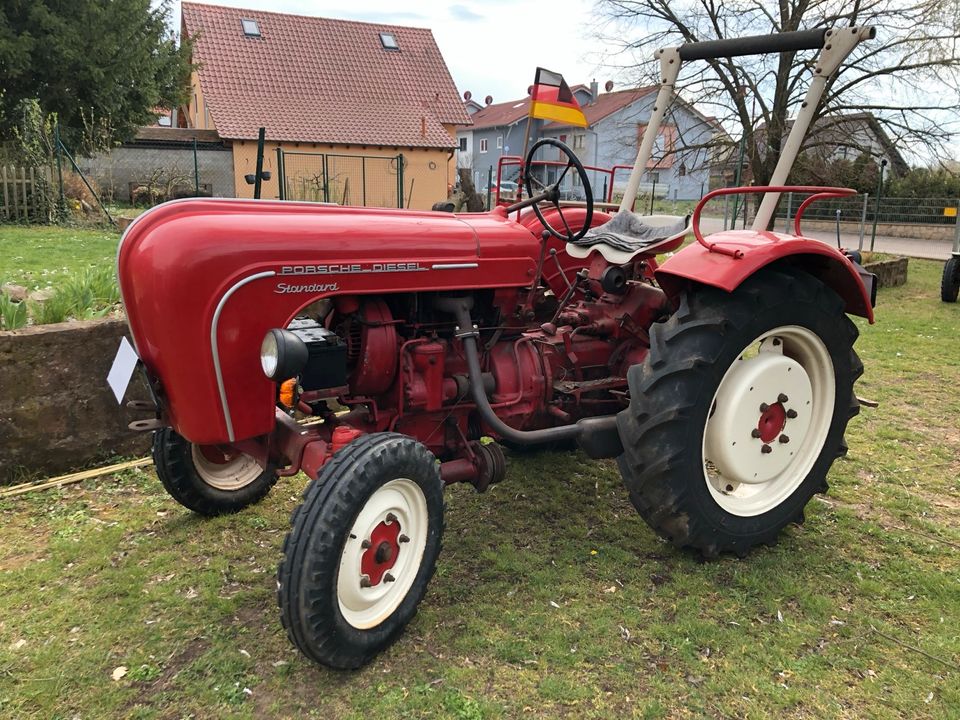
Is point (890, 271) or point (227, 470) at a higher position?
point (890, 271)

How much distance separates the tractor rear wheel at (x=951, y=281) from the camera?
9.44 m

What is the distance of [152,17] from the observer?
1772 centimetres

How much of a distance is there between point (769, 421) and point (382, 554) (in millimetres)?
1686

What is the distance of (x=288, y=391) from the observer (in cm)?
237

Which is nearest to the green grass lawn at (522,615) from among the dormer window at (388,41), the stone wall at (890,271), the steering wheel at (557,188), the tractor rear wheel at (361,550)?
the tractor rear wheel at (361,550)

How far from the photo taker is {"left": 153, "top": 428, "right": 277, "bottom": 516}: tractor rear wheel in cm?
312

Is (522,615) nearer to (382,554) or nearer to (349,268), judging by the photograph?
(382,554)

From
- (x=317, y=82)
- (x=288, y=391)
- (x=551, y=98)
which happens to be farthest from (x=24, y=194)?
(x=317, y=82)

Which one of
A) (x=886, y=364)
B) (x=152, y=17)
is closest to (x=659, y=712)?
(x=886, y=364)

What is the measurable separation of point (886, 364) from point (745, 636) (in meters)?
4.60

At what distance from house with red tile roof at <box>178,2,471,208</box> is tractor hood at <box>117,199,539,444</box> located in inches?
694

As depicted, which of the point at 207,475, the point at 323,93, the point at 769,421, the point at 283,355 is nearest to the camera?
the point at 283,355

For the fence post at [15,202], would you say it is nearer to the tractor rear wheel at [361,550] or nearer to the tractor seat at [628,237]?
the tractor seat at [628,237]

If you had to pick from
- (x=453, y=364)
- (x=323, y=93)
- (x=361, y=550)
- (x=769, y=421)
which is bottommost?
(x=361, y=550)
